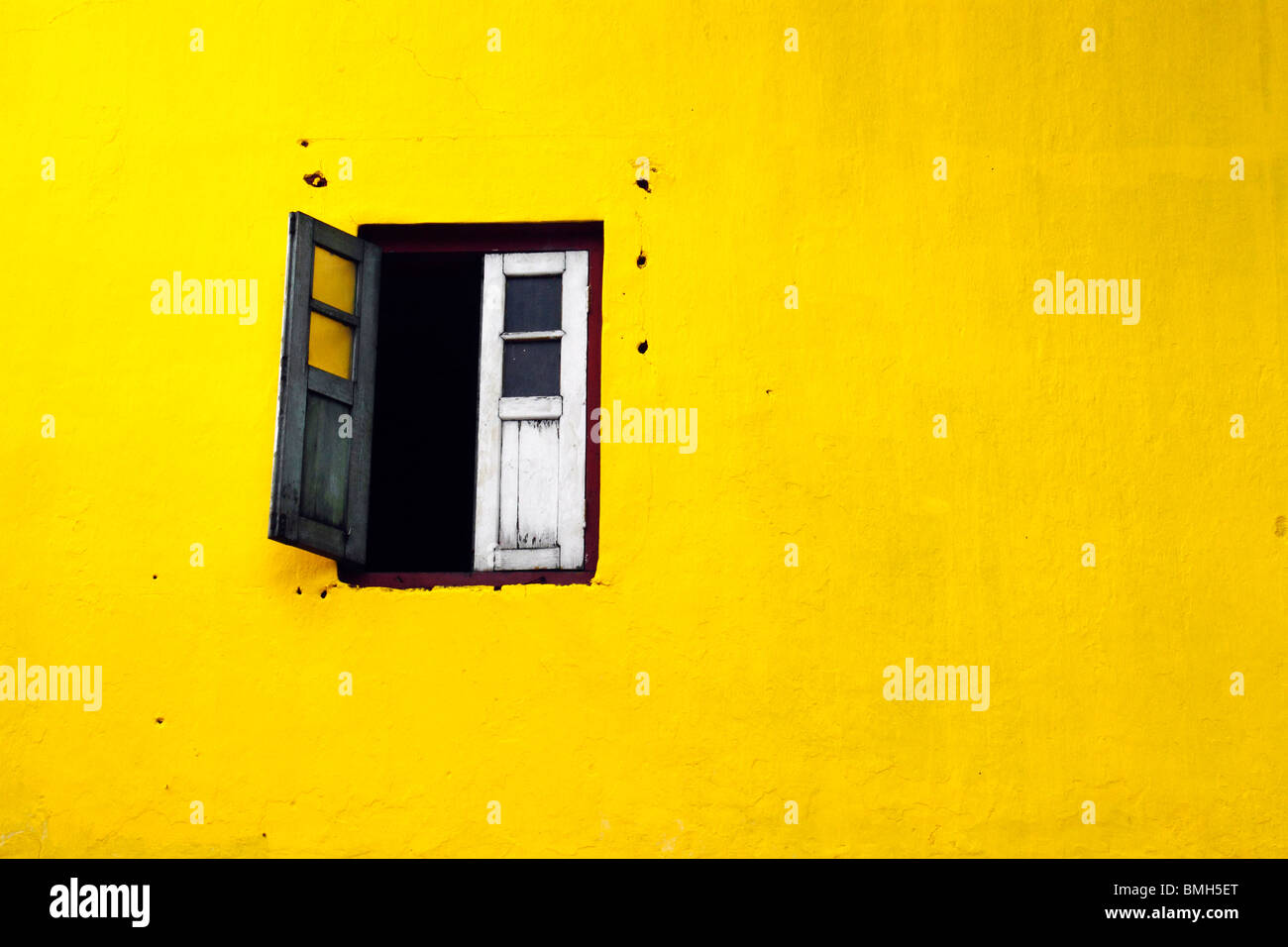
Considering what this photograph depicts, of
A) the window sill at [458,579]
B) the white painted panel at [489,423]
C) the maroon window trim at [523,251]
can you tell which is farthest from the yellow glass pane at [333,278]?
the window sill at [458,579]

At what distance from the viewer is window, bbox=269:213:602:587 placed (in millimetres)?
5488

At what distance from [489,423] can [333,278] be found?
82 cm

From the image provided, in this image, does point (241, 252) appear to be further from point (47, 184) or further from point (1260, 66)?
point (1260, 66)

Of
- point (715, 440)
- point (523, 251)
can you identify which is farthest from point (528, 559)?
point (523, 251)

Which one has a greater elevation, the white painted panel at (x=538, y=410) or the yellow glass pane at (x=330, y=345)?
the yellow glass pane at (x=330, y=345)

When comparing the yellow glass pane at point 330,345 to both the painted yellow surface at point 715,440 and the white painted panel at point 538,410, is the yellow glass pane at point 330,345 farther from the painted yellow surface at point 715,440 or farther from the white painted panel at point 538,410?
the white painted panel at point 538,410

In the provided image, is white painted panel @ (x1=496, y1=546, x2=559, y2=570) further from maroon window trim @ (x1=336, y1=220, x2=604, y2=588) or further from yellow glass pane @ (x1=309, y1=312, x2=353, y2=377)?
Answer: yellow glass pane @ (x1=309, y1=312, x2=353, y2=377)

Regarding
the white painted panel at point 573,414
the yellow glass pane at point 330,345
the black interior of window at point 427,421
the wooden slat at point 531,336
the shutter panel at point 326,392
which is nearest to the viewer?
the shutter panel at point 326,392

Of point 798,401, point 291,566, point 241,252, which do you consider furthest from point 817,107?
point 291,566

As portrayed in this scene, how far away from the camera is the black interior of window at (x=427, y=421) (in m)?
7.90

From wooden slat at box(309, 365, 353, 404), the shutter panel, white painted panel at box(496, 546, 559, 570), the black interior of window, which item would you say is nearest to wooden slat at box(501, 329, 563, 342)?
the shutter panel

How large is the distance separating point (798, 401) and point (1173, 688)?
1.74 m

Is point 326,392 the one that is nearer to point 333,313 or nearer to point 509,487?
point 333,313

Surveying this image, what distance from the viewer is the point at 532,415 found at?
5.79 meters
